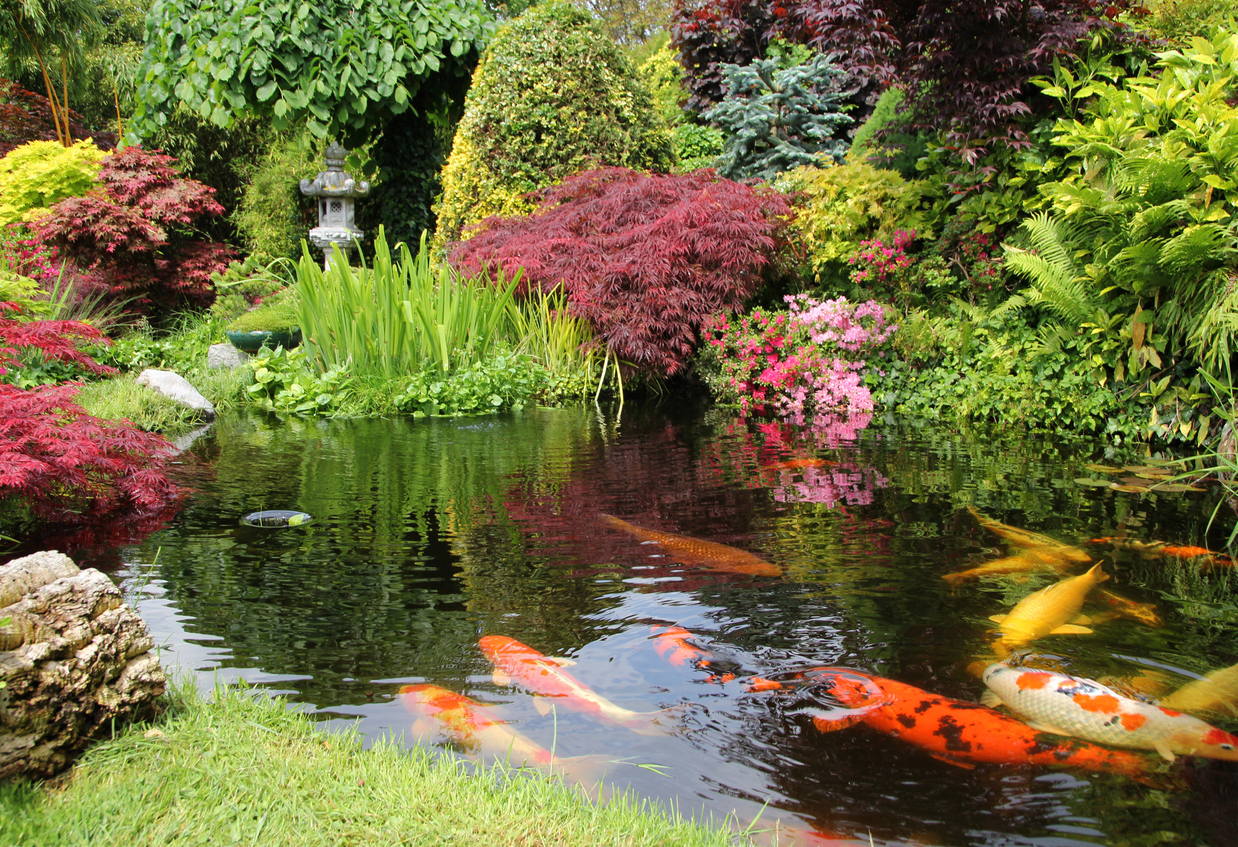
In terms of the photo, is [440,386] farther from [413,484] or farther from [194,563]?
[194,563]

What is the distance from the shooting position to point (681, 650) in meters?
2.49

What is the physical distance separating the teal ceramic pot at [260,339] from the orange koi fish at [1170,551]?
314 inches

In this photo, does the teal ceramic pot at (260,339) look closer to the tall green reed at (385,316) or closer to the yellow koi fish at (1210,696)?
the tall green reed at (385,316)

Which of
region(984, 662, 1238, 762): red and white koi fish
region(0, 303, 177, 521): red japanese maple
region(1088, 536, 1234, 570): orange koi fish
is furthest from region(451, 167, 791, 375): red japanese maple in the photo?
region(984, 662, 1238, 762): red and white koi fish

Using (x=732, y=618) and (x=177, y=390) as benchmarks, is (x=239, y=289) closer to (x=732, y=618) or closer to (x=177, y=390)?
(x=177, y=390)

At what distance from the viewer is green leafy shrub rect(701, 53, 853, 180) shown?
11.1 m

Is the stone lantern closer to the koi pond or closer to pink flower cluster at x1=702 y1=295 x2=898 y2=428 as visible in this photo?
pink flower cluster at x1=702 y1=295 x2=898 y2=428

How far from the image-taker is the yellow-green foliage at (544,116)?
9859 millimetres

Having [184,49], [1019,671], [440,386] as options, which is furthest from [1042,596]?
[184,49]

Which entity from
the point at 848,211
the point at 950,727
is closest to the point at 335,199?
the point at 848,211

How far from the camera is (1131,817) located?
171 centimetres

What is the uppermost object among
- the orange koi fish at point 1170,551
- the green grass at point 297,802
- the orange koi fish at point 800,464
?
the orange koi fish at point 800,464

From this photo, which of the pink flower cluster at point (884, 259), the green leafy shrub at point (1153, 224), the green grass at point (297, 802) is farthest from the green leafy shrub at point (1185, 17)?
the green grass at point (297, 802)

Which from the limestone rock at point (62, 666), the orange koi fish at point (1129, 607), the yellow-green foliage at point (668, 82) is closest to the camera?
the limestone rock at point (62, 666)
